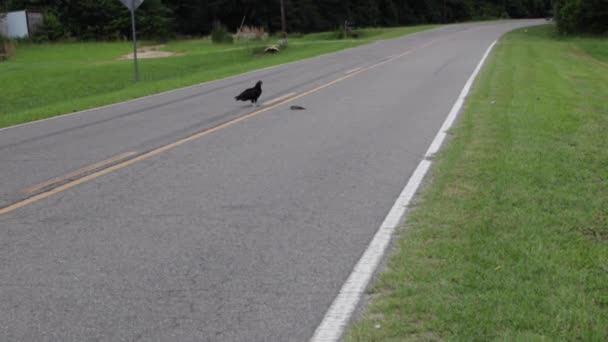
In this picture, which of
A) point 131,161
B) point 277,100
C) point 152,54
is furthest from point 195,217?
point 152,54

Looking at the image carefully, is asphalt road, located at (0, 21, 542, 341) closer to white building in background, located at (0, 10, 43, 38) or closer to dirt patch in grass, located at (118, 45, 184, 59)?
dirt patch in grass, located at (118, 45, 184, 59)

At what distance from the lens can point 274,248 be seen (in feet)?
18.5

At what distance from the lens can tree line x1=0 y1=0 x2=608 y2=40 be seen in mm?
62138

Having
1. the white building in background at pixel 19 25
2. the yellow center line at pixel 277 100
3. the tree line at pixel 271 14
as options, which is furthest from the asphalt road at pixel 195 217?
the white building in background at pixel 19 25

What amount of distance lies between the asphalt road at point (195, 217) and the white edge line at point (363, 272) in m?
0.08

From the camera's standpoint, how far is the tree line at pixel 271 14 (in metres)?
62.1

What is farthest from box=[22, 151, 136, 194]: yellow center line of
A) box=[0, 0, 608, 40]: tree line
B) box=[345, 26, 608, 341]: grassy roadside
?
box=[0, 0, 608, 40]: tree line

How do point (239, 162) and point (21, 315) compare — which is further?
point (239, 162)

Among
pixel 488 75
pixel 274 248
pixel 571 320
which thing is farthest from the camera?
pixel 488 75

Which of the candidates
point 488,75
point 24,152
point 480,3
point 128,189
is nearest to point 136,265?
→ point 128,189

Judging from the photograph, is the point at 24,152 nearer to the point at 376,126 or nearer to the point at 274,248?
the point at 376,126

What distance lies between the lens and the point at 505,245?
5402mm

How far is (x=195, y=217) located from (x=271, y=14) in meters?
83.3

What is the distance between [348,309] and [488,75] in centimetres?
1649
